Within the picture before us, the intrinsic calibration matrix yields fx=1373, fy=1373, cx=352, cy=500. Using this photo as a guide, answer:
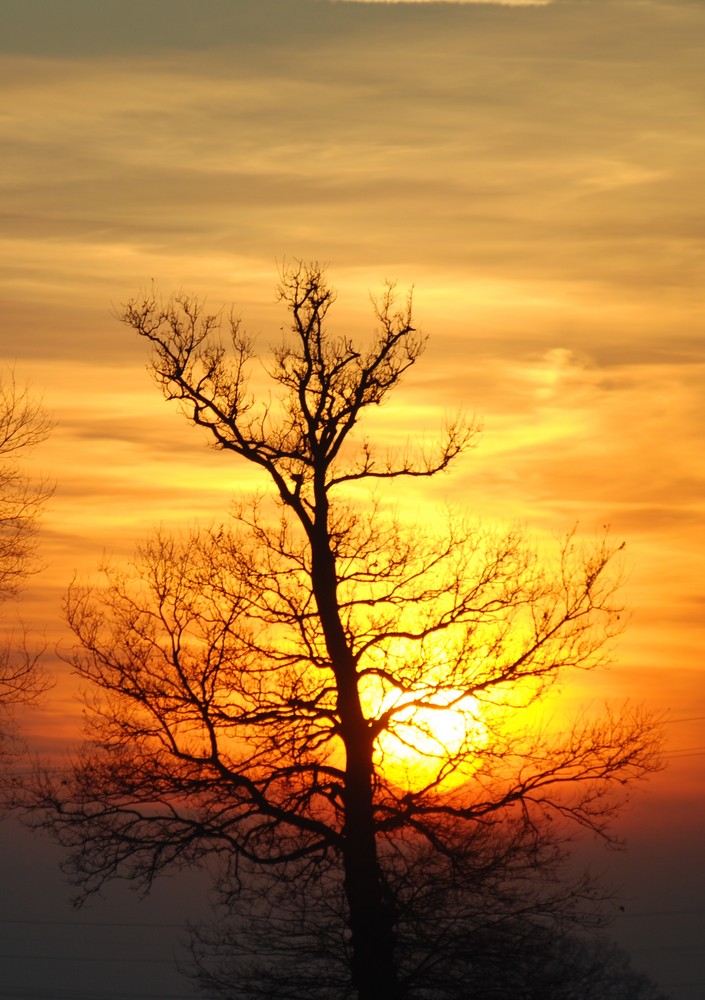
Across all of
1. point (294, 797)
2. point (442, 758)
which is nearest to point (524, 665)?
point (442, 758)

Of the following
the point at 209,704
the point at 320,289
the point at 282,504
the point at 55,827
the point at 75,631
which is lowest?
the point at 55,827

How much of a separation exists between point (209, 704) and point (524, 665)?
186 inches

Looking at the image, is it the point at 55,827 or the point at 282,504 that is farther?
the point at 282,504

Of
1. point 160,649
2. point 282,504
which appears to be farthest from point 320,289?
point 160,649

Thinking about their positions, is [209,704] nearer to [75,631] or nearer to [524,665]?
[75,631]

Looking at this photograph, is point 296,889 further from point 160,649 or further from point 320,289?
point 320,289

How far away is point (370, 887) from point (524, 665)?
396cm

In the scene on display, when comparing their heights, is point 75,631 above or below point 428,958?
above

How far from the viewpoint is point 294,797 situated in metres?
19.9

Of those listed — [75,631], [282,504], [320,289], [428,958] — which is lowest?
[428,958]

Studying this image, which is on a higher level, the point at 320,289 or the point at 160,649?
the point at 320,289

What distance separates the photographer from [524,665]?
20.5 metres

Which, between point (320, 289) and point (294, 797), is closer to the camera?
point (294, 797)

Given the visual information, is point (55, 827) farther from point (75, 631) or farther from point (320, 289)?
point (320, 289)
